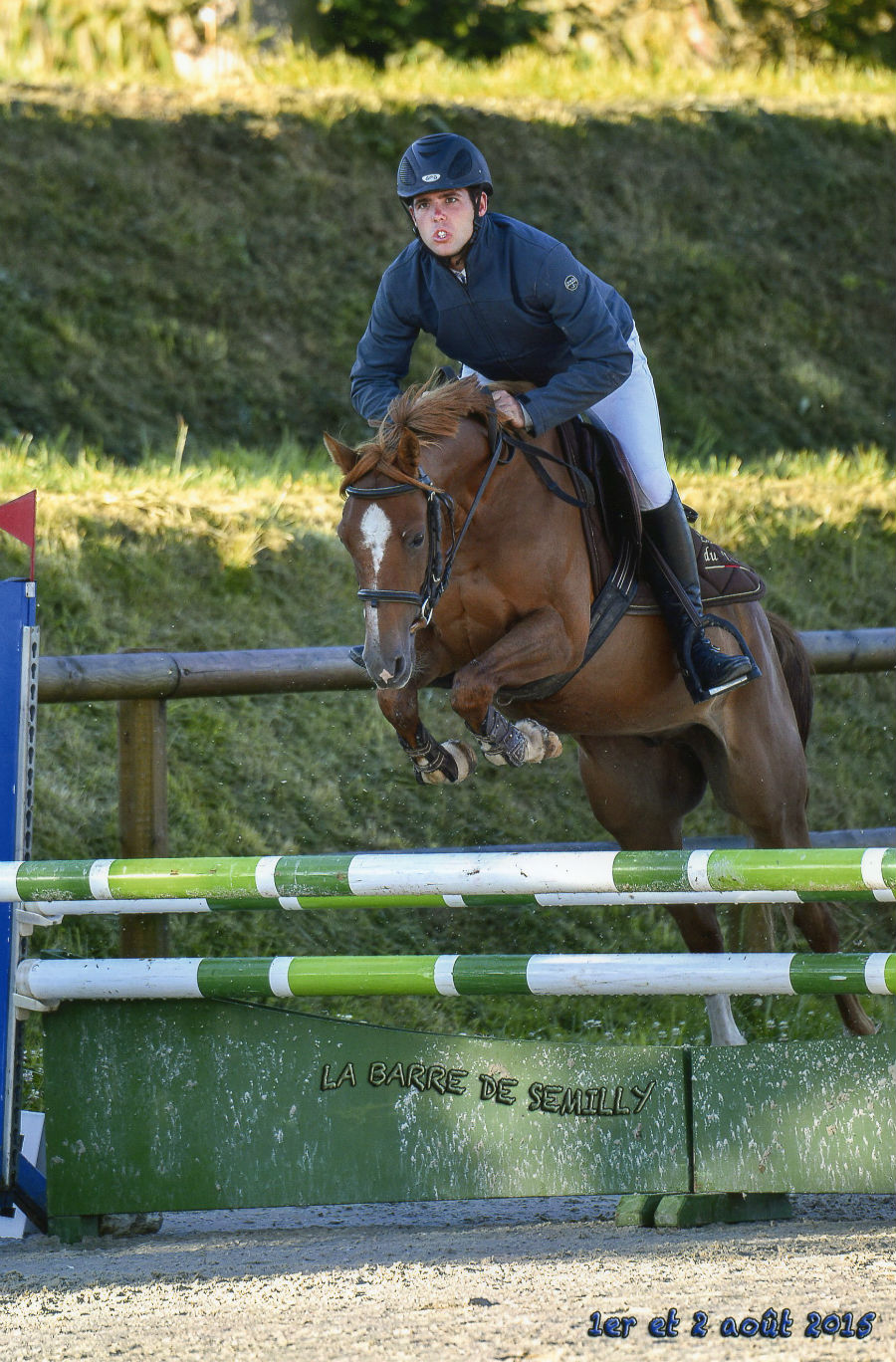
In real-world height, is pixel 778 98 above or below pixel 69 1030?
above

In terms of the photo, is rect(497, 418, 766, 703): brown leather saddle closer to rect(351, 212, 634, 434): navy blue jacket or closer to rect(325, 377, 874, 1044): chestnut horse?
rect(325, 377, 874, 1044): chestnut horse

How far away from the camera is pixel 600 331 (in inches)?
128

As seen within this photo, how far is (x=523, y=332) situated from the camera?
3383 mm

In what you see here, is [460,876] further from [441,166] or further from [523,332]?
[441,166]

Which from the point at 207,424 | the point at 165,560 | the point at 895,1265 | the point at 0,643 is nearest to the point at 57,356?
the point at 207,424

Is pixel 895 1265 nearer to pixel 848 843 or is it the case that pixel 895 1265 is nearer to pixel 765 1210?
pixel 765 1210

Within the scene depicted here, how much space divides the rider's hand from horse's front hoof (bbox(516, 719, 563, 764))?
65 centimetres

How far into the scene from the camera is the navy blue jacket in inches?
128

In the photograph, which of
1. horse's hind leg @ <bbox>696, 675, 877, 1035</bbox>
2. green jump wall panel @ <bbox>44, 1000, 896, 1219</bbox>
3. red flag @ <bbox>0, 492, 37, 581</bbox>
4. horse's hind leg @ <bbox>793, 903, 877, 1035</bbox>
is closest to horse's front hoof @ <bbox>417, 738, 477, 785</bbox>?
green jump wall panel @ <bbox>44, 1000, 896, 1219</bbox>

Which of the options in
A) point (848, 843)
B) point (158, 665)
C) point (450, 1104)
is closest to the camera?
Result: point (450, 1104)

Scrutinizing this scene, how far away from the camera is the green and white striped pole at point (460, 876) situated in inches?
103

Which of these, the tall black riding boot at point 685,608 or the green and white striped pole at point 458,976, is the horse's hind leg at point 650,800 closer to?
the tall black riding boot at point 685,608

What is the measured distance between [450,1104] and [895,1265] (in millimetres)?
1021

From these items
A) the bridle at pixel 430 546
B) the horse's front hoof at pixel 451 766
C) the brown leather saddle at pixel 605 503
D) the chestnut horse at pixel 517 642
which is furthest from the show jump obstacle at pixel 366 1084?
the brown leather saddle at pixel 605 503
